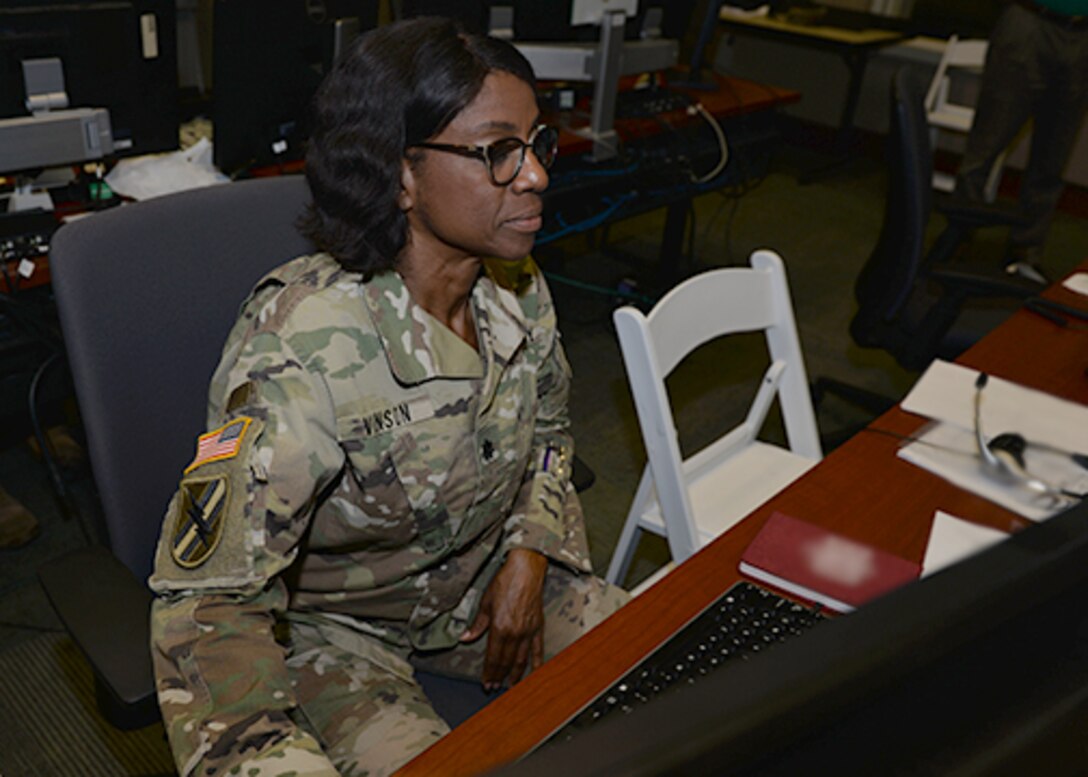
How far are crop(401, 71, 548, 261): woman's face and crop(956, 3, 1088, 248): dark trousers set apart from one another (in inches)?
112

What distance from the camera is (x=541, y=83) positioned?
2.73 meters

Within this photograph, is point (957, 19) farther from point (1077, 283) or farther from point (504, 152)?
point (504, 152)

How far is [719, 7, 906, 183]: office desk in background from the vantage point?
4617 mm

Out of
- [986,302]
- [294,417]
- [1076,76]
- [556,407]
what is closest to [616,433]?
[986,302]

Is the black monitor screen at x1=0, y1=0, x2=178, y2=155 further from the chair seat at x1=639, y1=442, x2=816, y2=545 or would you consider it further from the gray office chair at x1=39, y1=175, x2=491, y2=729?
the chair seat at x1=639, y1=442, x2=816, y2=545

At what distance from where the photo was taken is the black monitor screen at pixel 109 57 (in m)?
1.69

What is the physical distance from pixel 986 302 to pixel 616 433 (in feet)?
3.28

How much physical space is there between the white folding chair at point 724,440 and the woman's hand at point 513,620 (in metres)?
0.26

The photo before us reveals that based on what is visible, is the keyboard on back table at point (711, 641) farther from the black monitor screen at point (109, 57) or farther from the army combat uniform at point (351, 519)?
the black monitor screen at point (109, 57)

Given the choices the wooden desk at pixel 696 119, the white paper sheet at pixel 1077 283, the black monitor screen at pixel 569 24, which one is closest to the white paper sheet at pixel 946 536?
the white paper sheet at pixel 1077 283

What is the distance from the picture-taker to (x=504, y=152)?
3.48 feet

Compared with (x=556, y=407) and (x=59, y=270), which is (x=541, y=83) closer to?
(x=556, y=407)

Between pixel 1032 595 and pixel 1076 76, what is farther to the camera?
pixel 1076 76

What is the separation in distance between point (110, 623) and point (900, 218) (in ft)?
5.74
